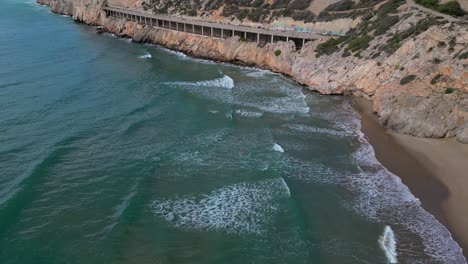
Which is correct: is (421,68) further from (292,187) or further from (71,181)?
(71,181)

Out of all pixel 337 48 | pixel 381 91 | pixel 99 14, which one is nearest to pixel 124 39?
pixel 99 14

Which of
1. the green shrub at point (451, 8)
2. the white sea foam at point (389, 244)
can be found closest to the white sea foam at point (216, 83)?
the green shrub at point (451, 8)

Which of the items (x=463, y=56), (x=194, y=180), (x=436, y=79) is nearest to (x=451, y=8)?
(x=463, y=56)

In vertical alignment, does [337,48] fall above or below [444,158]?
above

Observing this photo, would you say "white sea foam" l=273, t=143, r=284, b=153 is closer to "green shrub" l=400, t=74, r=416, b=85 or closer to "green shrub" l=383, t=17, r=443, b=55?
"green shrub" l=400, t=74, r=416, b=85

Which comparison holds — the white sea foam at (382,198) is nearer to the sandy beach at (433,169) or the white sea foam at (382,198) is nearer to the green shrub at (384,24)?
the sandy beach at (433,169)

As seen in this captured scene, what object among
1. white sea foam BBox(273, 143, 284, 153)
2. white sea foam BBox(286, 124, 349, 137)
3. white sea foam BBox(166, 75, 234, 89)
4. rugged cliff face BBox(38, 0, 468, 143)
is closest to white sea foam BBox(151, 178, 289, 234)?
white sea foam BBox(273, 143, 284, 153)
